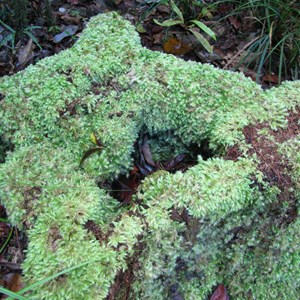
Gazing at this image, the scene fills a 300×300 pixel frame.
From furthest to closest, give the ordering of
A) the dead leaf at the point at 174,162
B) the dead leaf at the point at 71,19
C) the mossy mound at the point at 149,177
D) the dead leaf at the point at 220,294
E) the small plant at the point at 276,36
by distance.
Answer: the dead leaf at the point at 71,19 < the small plant at the point at 276,36 < the dead leaf at the point at 174,162 < the dead leaf at the point at 220,294 < the mossy mound at the point at 149,177

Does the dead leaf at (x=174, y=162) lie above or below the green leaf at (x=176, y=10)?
below

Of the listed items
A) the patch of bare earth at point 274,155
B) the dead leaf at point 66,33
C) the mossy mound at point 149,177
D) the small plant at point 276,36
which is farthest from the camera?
the dead leaf at point 66,33

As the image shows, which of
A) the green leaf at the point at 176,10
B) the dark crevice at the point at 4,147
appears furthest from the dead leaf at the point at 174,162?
the green leaf at the point at 176,10

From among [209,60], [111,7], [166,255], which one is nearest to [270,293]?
[166,255]

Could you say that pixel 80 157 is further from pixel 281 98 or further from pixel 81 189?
pixel 281 98

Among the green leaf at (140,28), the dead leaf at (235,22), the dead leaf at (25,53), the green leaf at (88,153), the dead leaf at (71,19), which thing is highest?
the green leaf at (88,153)

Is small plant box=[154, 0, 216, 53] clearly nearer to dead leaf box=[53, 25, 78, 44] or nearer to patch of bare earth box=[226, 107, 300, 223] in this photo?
dead leaf box=[53, 25, 78, 44]

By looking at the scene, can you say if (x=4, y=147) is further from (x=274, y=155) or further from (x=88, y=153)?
(x=274, y=155)

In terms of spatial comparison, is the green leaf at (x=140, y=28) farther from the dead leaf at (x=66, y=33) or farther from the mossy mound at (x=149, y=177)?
the mossy mound at (x=149, y=177)
